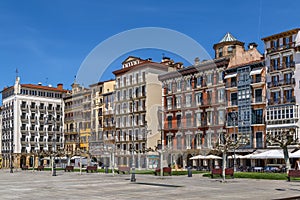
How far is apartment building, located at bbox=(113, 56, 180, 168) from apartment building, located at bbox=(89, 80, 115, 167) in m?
2.80

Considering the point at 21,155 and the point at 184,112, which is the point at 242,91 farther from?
the point at 21,155

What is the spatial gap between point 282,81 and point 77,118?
56.7m

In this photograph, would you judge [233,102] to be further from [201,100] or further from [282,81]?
[282,81]

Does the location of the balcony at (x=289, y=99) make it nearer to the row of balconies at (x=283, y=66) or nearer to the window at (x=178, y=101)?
the row of balconies at (x=283, y=66)

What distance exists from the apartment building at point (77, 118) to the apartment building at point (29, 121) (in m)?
3.18

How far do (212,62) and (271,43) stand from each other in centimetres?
1071

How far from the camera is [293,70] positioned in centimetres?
5781

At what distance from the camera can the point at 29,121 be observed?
356 ft

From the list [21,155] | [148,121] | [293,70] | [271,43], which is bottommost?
[21,155]

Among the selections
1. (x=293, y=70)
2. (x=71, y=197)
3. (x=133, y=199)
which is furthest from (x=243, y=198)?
(x=293, y=70)

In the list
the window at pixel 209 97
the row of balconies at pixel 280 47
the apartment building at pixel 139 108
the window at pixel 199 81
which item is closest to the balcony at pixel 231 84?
the window at pixel 209 97

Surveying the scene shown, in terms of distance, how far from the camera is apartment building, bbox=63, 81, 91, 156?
3893 inches

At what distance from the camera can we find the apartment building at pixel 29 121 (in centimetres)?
10681

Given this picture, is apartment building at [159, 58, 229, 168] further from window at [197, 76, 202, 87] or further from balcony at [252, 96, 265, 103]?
balcony at [252, 96, 265, 103]
